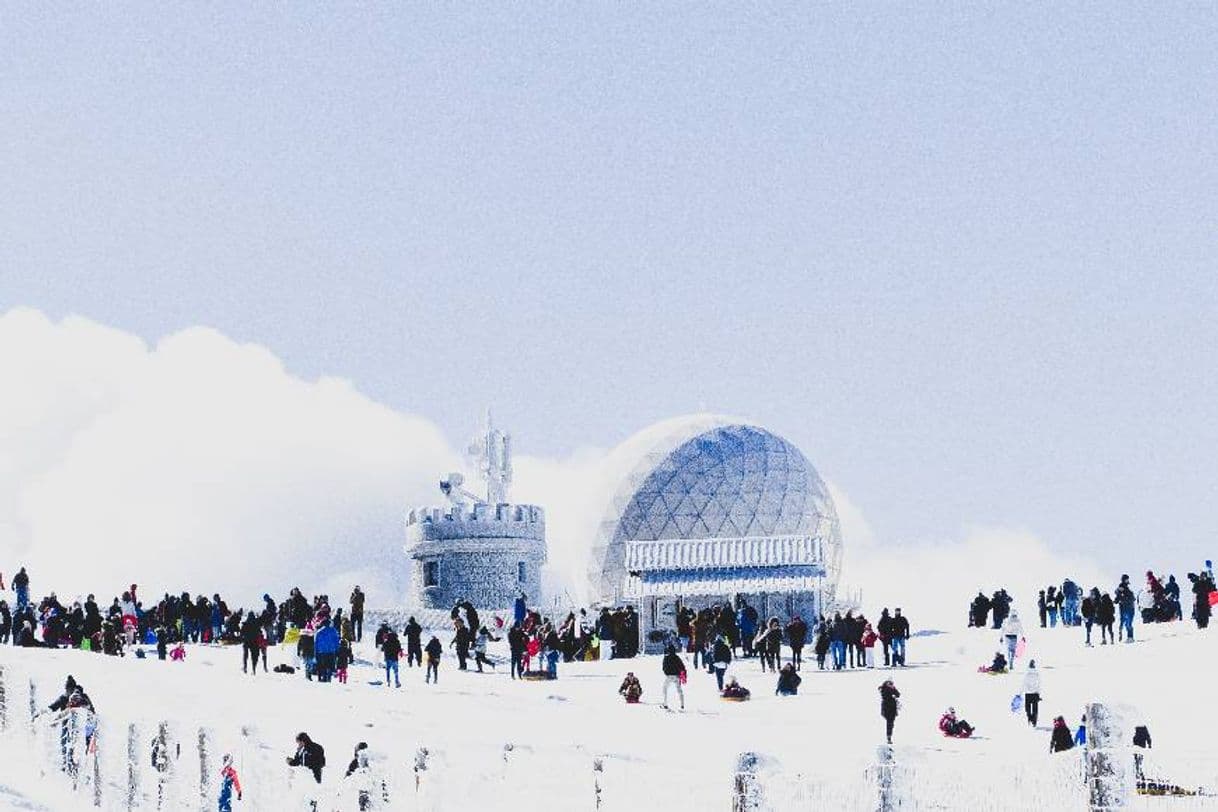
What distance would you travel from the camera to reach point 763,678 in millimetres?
33844

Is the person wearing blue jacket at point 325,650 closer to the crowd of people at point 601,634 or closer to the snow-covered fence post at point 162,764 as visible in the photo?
the crowd of people at point 601,634

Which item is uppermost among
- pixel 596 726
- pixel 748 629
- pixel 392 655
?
pixel 748 629

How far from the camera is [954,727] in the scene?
2641cm

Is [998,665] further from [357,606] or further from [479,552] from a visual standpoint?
[479,552]

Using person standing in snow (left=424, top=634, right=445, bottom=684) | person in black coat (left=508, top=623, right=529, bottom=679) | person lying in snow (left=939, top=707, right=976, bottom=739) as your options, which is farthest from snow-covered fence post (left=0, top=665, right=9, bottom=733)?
person lying in snow (left=939, top=707, right=976, bottom=739)

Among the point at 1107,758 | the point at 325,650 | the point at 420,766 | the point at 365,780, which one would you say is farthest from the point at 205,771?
the point at 325,650

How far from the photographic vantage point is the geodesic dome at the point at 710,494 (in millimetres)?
58906

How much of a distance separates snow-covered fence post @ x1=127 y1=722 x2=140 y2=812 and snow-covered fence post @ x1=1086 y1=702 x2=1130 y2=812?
985 cm

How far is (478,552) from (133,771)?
135ft

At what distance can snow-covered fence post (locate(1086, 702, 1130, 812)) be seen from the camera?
35.2ft

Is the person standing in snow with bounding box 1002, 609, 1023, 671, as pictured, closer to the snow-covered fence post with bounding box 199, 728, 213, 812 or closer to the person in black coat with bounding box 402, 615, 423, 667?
the person in black coat with bounding box 402, 615, 423, 667

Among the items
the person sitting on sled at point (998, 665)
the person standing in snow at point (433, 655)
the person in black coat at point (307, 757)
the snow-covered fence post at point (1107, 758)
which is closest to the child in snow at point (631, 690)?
the person standing in snow at point (433, 655)

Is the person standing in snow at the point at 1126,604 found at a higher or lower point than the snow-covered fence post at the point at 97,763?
higher

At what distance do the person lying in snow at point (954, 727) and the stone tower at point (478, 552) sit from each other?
3191cm
